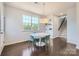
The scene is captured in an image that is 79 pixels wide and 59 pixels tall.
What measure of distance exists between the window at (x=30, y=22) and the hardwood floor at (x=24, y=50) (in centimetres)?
35

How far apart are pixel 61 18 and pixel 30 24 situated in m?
0.69

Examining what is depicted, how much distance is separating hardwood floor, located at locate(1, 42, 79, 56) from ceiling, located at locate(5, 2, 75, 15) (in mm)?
740

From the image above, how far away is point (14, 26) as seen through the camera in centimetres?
201

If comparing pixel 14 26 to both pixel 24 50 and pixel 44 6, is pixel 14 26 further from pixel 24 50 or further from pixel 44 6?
pixel 44 6

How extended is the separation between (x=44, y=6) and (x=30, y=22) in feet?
1.48

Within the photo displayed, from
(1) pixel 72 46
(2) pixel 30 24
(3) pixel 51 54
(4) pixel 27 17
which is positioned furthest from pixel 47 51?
(4) pixel 27 17

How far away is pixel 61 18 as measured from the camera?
2.07 m

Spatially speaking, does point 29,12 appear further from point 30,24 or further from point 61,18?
point 61,18

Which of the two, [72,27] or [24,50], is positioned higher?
[72,27]

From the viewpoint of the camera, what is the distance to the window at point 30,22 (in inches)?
79.6

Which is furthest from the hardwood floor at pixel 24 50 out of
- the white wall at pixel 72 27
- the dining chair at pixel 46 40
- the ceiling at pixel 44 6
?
the ceiling at pixel 44 6

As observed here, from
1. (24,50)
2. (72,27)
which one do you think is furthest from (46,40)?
(72,27)

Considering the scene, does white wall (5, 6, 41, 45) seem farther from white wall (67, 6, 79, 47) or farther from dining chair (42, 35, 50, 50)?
white wall (67, 6, 79, 47)

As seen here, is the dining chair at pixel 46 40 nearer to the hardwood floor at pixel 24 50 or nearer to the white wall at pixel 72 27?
the hardwood floor at pixel 24 50
